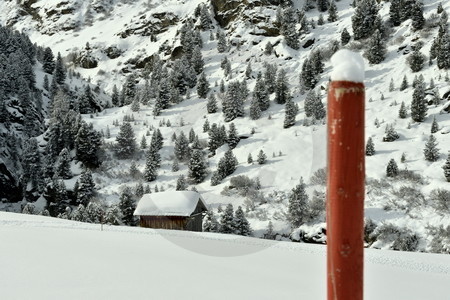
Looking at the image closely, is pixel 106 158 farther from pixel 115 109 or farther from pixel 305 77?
pixel 305 77

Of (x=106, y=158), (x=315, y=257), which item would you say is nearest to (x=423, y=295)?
(x=315, y=257)

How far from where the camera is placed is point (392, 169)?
101 ft

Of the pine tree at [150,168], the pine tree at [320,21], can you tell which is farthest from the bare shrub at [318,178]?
the pine tree at [320,21]

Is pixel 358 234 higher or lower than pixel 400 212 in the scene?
higher

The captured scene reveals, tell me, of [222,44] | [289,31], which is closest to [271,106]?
[289,31]

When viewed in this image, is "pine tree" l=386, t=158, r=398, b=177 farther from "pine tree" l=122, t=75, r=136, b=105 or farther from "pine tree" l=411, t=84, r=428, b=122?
"pine tree" l=122, t=75, r=136, b=105

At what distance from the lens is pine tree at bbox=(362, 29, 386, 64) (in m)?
48.6

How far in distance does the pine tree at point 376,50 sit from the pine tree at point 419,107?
13434mm

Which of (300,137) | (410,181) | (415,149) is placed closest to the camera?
(410,181)

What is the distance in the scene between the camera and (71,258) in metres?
6.94

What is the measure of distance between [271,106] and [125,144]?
19.6 metres

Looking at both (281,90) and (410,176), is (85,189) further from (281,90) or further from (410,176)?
(410,176)

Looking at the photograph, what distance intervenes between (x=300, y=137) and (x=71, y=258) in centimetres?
3611

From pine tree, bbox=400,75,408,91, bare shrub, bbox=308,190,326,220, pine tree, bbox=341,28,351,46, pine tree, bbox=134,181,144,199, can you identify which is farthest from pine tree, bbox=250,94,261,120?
bare shrub, bbox=308,190,326,220
